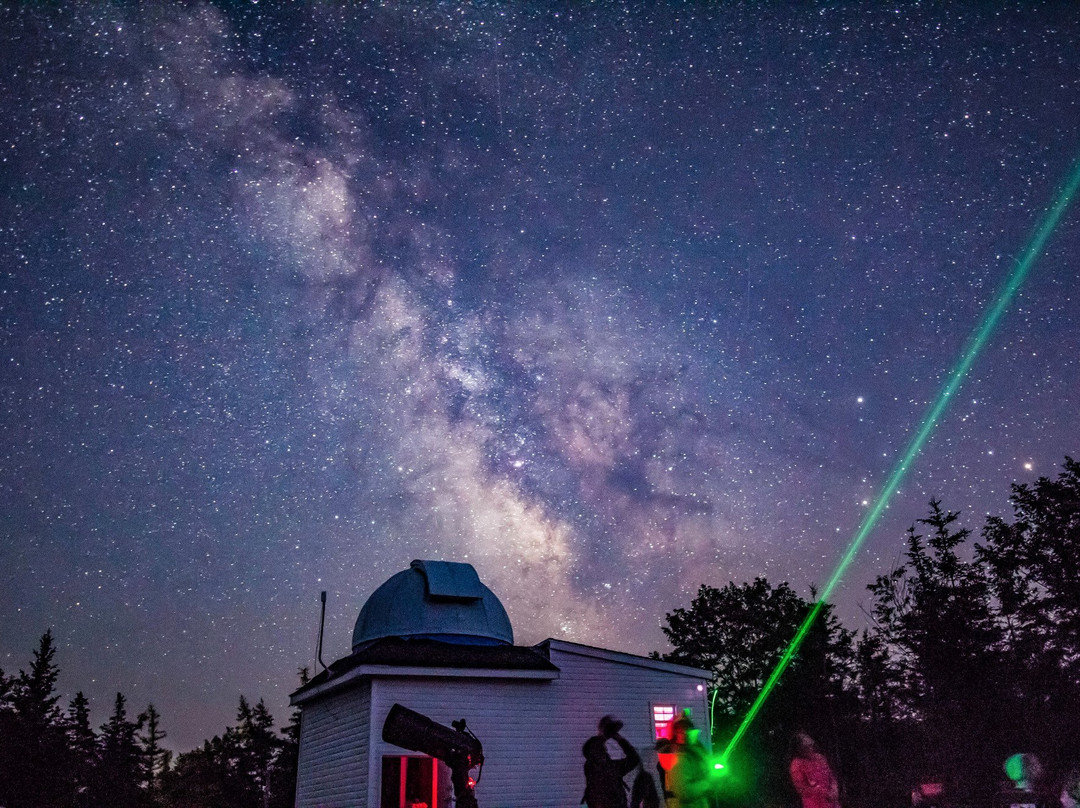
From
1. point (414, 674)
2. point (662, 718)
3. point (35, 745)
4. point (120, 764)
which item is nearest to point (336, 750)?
point (414, 674)

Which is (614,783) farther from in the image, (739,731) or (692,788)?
(739,731)

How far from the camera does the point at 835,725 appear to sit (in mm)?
39062

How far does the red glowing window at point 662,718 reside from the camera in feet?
59.7

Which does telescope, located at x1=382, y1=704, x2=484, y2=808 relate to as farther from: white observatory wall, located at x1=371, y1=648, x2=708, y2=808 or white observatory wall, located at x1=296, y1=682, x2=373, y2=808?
white observatory wall, located at x1=296, y1=682, x2=373, y2=808

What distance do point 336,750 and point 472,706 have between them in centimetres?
337

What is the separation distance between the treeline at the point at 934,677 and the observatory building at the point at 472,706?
386 inches

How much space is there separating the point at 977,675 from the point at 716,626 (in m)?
18.8

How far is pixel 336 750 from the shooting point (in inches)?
664

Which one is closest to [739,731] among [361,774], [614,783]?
[361,774]

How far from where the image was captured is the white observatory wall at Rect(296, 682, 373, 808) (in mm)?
15484

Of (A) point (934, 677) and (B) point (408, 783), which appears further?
(A) point (934, 677)

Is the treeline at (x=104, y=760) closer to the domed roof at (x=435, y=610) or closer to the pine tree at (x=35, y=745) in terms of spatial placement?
the pine tree at (x=35, y=745)

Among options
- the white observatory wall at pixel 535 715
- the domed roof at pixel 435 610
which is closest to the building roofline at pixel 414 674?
the white observatory wall at pixel 535 715

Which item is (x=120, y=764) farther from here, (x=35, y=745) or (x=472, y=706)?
(x=472, y=706)
